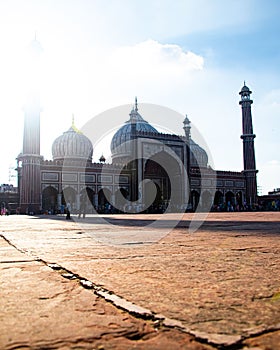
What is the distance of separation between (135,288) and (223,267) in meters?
0.55

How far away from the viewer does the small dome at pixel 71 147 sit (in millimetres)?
28645

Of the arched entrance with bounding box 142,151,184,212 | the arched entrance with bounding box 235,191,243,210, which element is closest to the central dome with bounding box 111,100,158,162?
the arched entrance with bounding box 142,151,184,212

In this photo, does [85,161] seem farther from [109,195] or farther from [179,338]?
[179,338]

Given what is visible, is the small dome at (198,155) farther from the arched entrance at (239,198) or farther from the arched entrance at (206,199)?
the arched entrance at (239,198)

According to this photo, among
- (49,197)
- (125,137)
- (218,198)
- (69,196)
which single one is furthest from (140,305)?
(218,198)

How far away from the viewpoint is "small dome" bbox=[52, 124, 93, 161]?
94.0 ft

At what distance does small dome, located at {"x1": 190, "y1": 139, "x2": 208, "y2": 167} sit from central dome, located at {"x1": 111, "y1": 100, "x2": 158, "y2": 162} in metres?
5.23

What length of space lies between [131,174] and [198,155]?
9.55 m

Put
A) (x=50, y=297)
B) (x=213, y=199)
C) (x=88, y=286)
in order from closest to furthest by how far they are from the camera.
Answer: (x=50, y=297)
(x=88, y=286)
(x=213, y=199)

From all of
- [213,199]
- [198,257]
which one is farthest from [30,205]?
[198,257]

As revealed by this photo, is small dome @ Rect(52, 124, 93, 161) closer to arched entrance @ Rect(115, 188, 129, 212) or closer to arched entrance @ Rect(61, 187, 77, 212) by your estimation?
arched entrance @ Rect(61, 187, 77, 212)

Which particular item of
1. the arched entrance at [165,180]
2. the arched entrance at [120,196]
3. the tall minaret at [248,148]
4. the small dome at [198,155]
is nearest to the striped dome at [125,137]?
the arched entrance at [165,180]

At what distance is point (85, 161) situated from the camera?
92.7 feet

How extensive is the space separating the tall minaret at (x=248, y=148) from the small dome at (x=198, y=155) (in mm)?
3838
